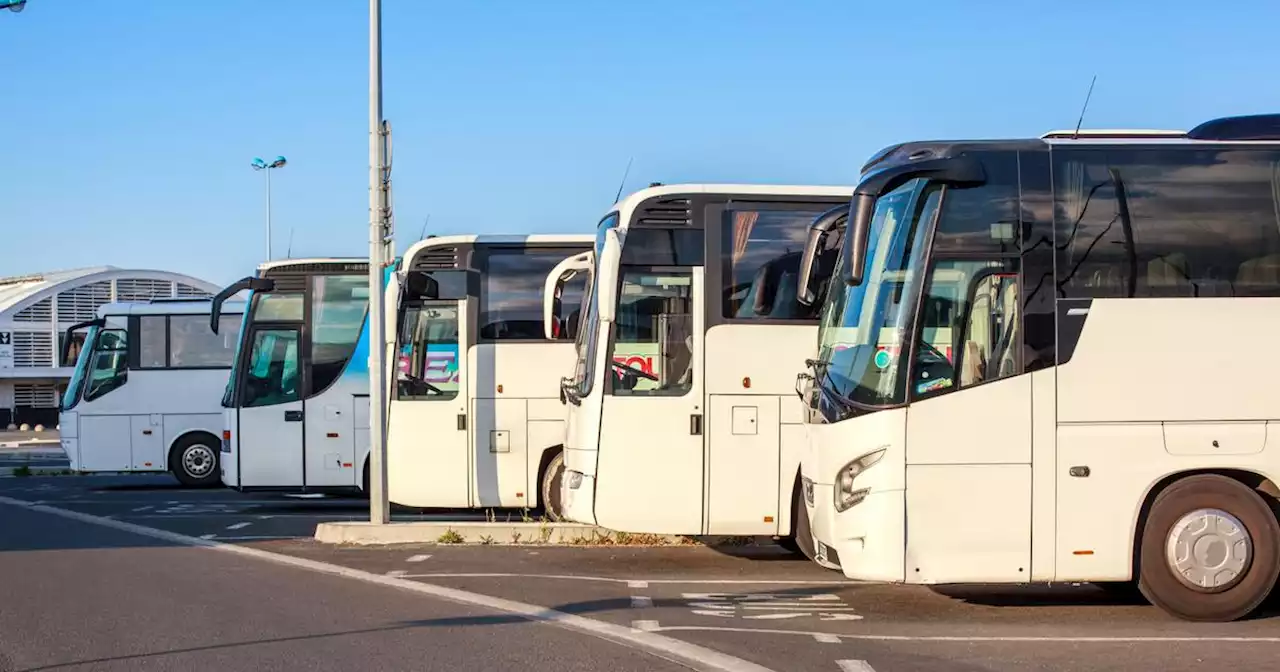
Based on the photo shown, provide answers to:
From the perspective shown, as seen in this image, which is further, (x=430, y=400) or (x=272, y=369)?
(x=272, y=369)

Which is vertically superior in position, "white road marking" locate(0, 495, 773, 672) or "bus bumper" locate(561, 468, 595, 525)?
"bus bumper" locate(561, 468, 595, 525)

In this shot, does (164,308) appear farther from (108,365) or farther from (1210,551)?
(1210,551)

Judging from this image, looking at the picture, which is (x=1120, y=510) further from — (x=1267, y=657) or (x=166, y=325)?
(x=166, y=325)

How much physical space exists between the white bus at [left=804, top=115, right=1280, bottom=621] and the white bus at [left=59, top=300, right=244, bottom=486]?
58.1 feet

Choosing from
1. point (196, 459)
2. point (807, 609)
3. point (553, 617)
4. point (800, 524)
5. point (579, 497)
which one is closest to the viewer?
point (553, 617)

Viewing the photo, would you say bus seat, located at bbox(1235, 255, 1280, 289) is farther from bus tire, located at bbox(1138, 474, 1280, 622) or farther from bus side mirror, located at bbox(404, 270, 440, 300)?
bus side mirror, located at bbox(404, 270, 440, 300)

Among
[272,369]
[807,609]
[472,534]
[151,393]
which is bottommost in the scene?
[472,534]

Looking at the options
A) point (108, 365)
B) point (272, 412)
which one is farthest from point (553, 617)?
point (108, 365)

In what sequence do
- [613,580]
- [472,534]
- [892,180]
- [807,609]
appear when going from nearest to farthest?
[892,180] < [807,609] < [613,580] < [472,534]

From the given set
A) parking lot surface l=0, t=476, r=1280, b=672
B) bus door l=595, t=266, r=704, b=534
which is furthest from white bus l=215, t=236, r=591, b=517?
bus door l=595, t=266, r=704, b=534

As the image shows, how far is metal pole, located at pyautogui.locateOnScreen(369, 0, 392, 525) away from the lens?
602 inches

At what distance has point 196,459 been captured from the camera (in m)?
25.0

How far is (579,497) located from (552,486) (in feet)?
9.80

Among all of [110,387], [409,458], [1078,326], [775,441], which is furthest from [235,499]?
[1078,326]
